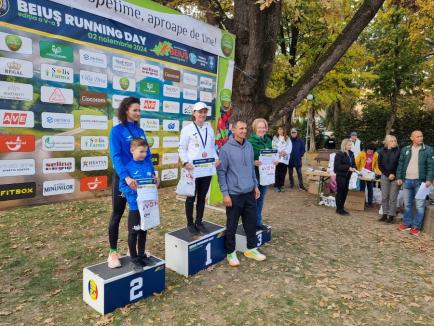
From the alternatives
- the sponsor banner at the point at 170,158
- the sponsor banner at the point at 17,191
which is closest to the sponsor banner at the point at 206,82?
the sponsor banner at the point at 170,158

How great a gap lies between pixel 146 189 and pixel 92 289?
120 cm

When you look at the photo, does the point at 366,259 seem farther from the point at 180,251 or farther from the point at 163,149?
the point at 163,149

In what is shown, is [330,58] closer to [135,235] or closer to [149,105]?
[149,105]

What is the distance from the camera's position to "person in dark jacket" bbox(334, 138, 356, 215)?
764 centimetres

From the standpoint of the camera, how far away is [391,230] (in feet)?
22.4

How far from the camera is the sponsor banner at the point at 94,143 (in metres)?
4.79

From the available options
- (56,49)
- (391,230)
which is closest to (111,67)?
(56,49)

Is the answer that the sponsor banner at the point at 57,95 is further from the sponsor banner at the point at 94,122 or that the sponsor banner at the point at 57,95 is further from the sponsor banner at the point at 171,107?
the sponsor banner at the point at 171,107

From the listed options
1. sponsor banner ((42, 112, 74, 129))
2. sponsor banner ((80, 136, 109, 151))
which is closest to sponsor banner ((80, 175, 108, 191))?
sponsor banner ((80, 136, 109, 151))

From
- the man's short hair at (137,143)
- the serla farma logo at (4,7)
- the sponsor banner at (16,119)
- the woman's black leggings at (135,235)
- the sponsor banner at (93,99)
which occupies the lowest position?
A: the woman's black leggings at (135,235)

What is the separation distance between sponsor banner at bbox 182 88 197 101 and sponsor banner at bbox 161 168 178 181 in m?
1.34

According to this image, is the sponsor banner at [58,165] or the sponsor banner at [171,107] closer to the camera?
the sponsor banner at [58,165]

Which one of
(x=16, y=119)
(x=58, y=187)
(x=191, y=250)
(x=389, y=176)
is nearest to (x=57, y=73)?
(x=16, y=119)

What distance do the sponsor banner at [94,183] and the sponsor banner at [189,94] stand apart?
2097mm
